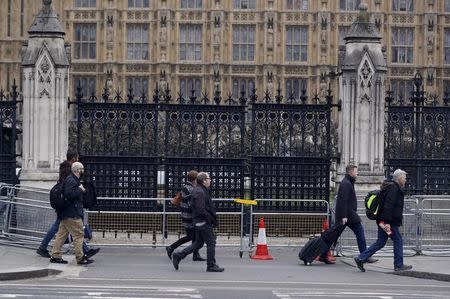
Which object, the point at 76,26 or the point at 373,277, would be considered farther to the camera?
the point at 76,26

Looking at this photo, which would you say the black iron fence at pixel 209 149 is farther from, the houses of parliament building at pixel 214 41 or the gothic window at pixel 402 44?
the gothic window at pixel 402 44

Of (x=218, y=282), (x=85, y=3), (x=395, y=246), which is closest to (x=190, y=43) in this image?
(x=85, y=3)

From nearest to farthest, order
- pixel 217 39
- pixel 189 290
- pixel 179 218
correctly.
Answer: pixel 189 290, pixel 179 218, pixel 217 39

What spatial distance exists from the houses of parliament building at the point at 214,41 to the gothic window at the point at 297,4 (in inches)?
3.1

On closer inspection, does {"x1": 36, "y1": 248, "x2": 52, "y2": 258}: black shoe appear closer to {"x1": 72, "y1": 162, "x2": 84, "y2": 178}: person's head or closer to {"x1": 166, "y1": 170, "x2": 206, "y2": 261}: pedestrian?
{"x1": 72, "y1": 162, "x2": 84, "y2": 178}: person's head

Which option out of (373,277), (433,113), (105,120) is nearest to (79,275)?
(373,277)

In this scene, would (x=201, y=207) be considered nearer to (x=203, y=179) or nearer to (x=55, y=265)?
(x=203, y=179)

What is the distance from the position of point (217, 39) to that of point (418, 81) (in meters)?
50.7

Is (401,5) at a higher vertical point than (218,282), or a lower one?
higher

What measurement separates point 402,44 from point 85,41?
57.7ft

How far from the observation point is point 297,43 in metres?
78.9

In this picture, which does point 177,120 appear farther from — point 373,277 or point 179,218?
point 373,277

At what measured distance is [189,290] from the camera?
60.2ft

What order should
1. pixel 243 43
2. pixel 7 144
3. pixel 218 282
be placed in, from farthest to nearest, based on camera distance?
1. pixel 243 43
2. pixel 7 144
3. pixel 218 282
